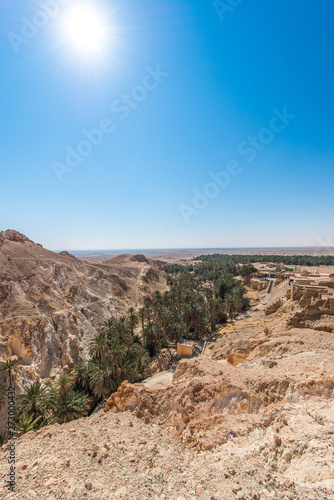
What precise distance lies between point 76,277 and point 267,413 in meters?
48.6

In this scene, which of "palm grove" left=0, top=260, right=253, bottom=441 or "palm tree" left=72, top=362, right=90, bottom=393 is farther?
"palm tree" left=72, top=362, right=90, bottom=393

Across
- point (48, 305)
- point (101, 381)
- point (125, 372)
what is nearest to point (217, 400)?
point (101, 381)

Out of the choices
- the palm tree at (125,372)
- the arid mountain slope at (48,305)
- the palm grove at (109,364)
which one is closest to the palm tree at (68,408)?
the palm grove at (109,364)

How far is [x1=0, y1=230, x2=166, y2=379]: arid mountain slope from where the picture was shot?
1171 inches

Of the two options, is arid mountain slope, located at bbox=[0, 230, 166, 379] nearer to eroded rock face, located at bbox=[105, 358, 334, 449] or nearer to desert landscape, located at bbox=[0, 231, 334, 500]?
desert landscape, located at bbox=[0, 231, 334, 500]

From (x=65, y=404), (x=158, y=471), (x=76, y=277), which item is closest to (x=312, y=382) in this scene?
(x=158, y=471)

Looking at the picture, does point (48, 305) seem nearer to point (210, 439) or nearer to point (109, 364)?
point (109, 364)

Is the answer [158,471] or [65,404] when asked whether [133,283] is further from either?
[158,471]

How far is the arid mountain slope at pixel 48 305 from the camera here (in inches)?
1171

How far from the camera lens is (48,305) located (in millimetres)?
36875

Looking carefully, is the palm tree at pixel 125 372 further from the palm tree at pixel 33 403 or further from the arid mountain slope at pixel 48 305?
the arid mountain slope at pixel 48 305

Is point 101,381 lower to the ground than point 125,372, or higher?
higher

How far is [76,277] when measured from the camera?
1954 inches

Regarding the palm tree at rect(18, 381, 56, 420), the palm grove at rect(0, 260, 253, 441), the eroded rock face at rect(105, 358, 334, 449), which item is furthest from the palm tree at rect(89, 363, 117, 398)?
the eroded rock face at rect(105, 358, 334, 449)
